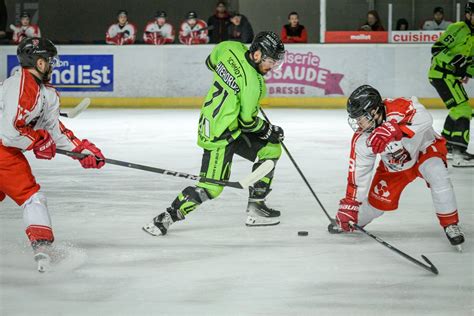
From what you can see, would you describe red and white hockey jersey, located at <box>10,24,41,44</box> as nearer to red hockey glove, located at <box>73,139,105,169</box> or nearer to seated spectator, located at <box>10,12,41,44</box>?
seated spectator, located at <box>10,12,41,44</box>

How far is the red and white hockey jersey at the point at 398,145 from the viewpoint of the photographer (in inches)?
178

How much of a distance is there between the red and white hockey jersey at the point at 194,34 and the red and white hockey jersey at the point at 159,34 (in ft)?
0.53

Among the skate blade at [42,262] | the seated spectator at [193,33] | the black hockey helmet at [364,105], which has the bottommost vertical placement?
the skate blade at [42,262]

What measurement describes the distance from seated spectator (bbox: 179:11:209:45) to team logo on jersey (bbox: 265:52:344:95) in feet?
3.48

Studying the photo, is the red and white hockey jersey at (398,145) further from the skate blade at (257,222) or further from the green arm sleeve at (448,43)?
the green arm sleeve at (448,43)

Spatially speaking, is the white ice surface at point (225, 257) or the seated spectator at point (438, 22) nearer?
the white ice surface at point (225, 257)

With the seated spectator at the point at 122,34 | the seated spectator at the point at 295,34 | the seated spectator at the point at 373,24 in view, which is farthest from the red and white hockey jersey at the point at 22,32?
the seated spectator at the point at 373,24

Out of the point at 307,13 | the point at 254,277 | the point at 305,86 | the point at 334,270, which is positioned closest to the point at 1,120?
the point at 254,277

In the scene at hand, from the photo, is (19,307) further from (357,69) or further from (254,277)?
(357,69)

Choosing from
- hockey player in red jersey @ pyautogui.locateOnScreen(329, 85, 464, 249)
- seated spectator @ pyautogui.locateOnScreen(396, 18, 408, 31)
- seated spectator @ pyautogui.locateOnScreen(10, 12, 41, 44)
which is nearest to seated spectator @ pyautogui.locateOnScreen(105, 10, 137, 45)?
seated spectator @ pyautogui.locateOnScreen(10, 12, 41, 44)

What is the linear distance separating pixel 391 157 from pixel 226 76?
0.95 metres

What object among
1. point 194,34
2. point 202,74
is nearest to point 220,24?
point 194,34

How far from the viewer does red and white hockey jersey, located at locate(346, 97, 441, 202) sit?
178 inches

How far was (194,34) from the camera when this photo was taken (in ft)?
43.0
